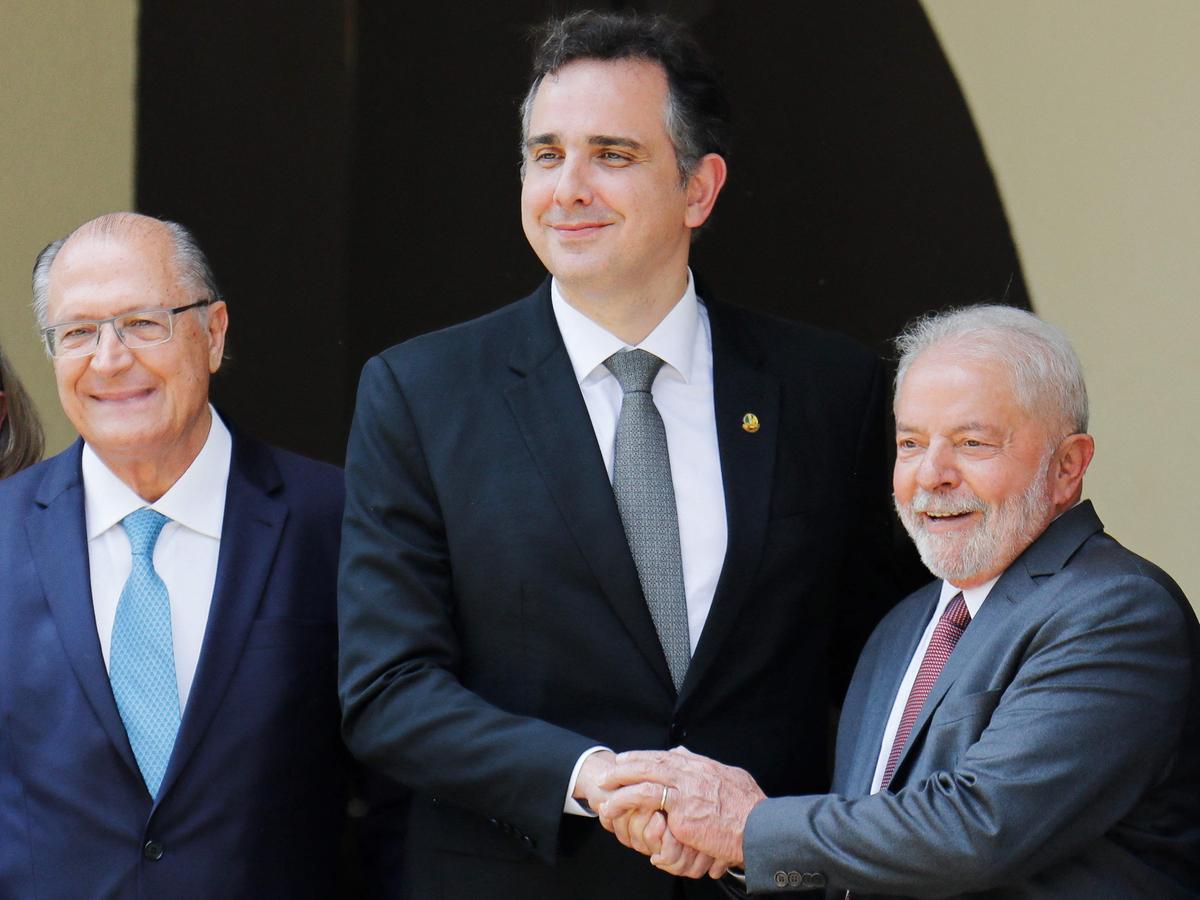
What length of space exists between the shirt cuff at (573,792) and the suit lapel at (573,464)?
0.52 ft

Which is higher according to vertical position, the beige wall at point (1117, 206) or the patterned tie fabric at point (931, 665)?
the beige wall at point (1117, 206)

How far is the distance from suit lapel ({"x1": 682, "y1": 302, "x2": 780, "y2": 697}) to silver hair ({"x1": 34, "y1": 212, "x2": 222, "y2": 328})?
0.86m

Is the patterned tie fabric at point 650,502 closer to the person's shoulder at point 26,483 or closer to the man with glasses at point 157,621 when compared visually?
the man with glasses at point 157,621

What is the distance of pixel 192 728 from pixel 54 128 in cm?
171

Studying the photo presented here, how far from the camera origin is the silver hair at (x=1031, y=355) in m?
2.43

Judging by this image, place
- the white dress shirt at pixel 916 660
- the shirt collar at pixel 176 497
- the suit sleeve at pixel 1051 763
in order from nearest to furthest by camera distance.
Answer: the suit sleeve at pixel 1051 763 < the white dress shirt at pixel 916 660 < the shirt collar at pixel 176 497

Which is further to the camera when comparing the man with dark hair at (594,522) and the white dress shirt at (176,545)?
the white dress shirt at (176,545)

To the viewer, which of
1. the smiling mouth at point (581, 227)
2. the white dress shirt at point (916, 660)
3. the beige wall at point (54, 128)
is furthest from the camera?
the beige wall at point (54, 128)

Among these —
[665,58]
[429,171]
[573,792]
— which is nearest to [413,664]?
[573,792]

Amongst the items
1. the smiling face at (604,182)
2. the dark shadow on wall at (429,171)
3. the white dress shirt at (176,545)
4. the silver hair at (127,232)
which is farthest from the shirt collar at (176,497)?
the dark shadow on wall at (429,171)

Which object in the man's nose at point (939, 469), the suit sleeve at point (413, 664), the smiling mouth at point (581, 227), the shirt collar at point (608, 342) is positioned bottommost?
the suit sleeve at point (413, 664)

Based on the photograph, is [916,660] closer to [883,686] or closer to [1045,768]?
[883,686]

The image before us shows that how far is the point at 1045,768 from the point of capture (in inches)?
86.0

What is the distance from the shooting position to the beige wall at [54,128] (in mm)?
3773
